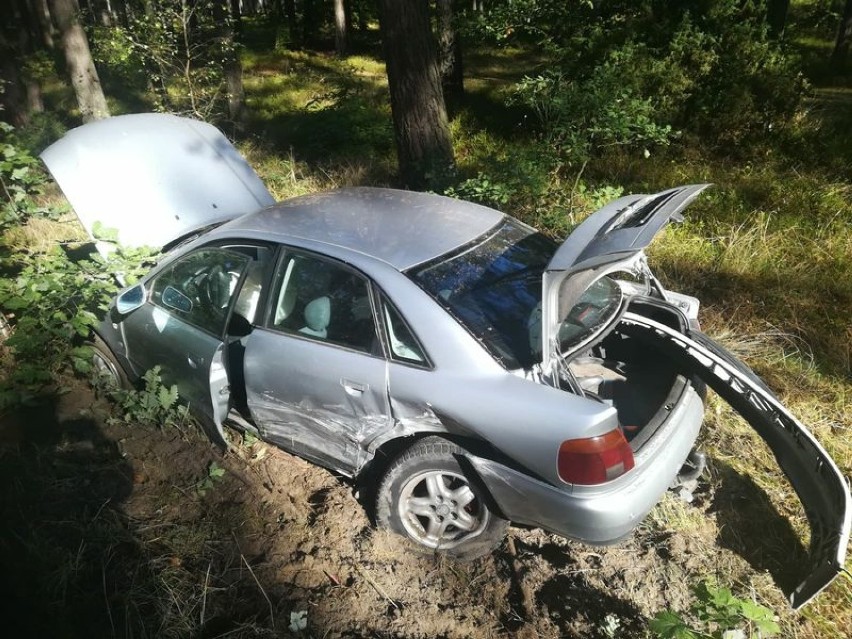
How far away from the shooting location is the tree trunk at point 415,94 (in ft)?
20.2

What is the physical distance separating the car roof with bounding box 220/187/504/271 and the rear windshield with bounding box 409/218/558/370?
11 centimetres

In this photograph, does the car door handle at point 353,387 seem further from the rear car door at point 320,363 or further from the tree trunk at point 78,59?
the tree trunk at point 78,59

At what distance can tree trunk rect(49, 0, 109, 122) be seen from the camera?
9234 millimetres

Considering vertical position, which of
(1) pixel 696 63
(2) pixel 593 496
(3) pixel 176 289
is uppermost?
(1) pixel 696 63

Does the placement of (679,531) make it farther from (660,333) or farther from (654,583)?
(660,333)

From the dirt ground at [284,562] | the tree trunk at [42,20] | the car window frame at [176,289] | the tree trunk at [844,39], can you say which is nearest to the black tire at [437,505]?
the dirt ground at [284,562]

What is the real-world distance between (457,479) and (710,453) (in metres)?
1.72

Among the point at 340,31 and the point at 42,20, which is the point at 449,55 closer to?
the point at 340,31

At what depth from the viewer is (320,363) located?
A: 2.84 meters

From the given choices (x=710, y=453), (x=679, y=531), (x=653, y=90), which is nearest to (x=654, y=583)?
(x=679, y=531)

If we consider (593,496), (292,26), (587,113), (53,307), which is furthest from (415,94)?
(292,26)

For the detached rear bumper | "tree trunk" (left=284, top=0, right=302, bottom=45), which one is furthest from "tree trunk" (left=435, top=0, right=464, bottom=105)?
"tree trunk" (left=284, top=0, right=302, bottom=45)

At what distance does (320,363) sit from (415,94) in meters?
4.55

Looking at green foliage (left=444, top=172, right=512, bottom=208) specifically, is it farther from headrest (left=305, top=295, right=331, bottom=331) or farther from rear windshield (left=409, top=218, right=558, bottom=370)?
headrest (left=305, top=295, right=331, bottom=331)
